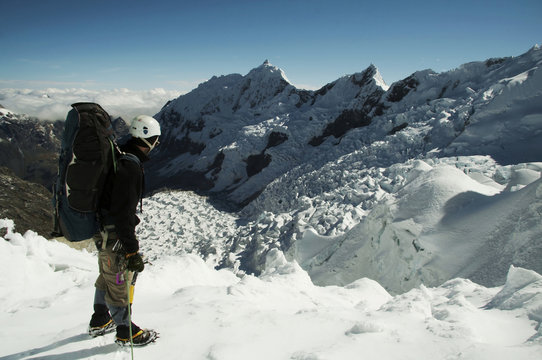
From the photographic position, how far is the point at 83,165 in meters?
2.82

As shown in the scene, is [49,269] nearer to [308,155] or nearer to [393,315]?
[393,315]

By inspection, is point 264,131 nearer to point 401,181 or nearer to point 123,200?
point 401,181

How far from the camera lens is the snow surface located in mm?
3070

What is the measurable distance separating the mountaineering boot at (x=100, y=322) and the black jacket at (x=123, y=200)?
936 mm

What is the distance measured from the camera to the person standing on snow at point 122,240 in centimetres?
298

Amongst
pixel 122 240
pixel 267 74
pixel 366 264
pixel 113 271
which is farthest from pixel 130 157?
pixel 267 74

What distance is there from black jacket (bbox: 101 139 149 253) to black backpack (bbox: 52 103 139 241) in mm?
61

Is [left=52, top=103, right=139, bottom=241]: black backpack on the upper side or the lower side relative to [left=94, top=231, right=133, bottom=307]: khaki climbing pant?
upper

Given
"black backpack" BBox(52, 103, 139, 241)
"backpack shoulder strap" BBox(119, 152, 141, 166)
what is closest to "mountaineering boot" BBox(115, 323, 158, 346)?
"black backpack" BBox(52, 103, 139, 241)

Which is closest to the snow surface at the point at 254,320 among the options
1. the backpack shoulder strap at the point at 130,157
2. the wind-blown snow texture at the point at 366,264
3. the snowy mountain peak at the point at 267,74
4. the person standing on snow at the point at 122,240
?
the wind-blown snow texture at the point at 366,264

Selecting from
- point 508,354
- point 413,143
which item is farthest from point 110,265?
point 413,143

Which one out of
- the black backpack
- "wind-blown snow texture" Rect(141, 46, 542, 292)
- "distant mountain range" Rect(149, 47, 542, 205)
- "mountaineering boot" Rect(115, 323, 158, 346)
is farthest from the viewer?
"distant mountain range" Rect(149, 47, 542, 205)

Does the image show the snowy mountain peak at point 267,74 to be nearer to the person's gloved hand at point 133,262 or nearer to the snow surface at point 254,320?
the snow surface at point 254,320

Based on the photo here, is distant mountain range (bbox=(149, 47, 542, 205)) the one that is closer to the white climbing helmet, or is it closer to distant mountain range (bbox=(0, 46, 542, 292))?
distant mountain range (bbox=(0, 46, 542, 292))
